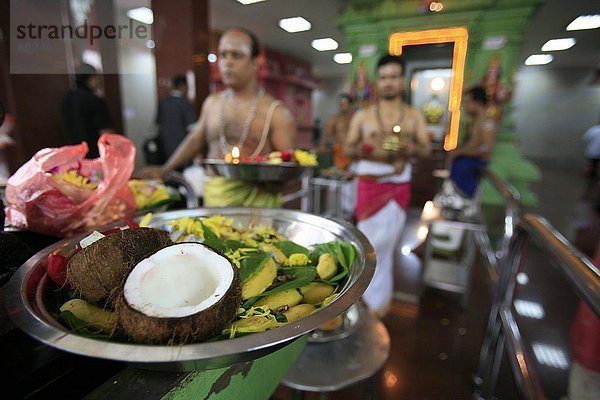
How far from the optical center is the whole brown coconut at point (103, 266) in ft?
1.93

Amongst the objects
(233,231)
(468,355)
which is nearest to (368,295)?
(468,355)

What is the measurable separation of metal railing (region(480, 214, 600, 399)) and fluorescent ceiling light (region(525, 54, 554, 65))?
617cm

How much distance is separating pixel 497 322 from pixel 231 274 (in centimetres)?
189

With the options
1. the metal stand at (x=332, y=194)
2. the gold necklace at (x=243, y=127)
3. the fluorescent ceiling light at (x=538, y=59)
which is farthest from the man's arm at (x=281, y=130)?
the fluorescent ceiling light at (x=538, y=59)

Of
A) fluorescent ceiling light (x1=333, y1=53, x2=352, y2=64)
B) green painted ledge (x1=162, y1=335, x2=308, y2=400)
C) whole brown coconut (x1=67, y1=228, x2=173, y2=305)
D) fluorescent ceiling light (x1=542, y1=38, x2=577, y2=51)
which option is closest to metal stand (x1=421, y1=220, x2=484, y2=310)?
green painted ledge (x1=162, y1=335, x2=308, y2=400)

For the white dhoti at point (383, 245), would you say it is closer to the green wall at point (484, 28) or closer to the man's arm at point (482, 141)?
the man's arm at point (482, 141)

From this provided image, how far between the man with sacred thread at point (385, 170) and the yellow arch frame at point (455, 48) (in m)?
4.05

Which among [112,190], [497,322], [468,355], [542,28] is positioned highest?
[542,28]

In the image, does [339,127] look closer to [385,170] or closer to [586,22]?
[385,170]

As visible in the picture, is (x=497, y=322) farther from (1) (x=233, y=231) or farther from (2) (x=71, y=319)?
(2) (x=71, y=319)

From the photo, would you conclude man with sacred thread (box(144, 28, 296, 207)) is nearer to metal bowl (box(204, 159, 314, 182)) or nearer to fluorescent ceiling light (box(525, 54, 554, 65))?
metal bowl (box(204, 159, 314, 182))

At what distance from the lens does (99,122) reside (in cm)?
353

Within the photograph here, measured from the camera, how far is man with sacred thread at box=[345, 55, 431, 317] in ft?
9.38

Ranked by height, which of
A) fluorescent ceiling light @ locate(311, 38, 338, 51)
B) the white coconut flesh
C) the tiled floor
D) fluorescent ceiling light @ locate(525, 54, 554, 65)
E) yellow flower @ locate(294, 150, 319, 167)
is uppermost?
fluorescent ceiling light @ locate(311, 38, 338, 51)
